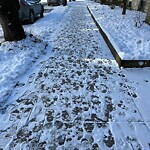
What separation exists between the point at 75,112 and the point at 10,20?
14.4ft

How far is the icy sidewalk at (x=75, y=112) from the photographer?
2.82 m

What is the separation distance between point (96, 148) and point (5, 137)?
1337 millimetres

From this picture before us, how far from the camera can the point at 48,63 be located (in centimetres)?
560

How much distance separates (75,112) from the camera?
3.45 metres

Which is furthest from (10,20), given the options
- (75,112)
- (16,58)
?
(75,112)

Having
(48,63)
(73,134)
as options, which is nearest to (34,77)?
(48,63)

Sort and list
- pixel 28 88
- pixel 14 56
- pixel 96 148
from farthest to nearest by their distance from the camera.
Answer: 1. pixel 14 56
2. pixel 28 88
3. pixel 96 148

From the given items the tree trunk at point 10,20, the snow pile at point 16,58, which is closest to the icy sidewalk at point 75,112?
the snow pile at point 16,58

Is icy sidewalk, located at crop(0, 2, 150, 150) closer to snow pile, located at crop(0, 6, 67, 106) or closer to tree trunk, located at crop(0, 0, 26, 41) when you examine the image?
snow pile, located at crop(0, 6, 67, 106)

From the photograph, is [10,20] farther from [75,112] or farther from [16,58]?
[75,112]

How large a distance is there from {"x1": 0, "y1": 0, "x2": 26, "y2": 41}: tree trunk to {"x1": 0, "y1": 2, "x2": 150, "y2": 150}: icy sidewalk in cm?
193

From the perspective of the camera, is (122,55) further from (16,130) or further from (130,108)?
(16,130)

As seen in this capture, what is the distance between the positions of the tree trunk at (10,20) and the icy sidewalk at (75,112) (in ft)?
6.34

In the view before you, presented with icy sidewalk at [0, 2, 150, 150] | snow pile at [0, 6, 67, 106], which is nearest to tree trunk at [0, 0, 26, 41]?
snow pile at [0, 6, 67, 106]
